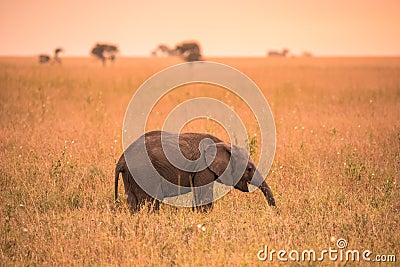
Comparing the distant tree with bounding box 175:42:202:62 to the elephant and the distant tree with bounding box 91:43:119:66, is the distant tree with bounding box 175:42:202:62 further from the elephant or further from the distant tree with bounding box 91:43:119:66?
the elephant

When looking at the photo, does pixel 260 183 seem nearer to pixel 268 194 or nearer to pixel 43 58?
pixel 268 194

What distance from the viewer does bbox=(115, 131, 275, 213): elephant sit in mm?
6043

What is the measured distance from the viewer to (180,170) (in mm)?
6191

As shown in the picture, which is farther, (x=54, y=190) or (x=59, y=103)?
(x=59, y=103)

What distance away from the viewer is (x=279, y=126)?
11727 millimetres

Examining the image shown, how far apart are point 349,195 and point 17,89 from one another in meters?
12.7

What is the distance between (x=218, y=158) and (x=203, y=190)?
20.6 inches

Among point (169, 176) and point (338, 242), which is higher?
point (169, 176)

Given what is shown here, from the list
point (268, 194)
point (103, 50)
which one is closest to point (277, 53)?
point (103, 50)

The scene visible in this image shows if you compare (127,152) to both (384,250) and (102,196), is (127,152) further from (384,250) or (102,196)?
(384,250)

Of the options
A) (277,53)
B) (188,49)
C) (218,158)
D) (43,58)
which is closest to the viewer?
(218,158)

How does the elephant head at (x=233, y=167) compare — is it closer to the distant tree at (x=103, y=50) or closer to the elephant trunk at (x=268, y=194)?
the elephant trunk at (x=268, y=194)

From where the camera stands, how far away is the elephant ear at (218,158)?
606 cm

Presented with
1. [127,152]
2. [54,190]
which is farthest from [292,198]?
[54,190]
